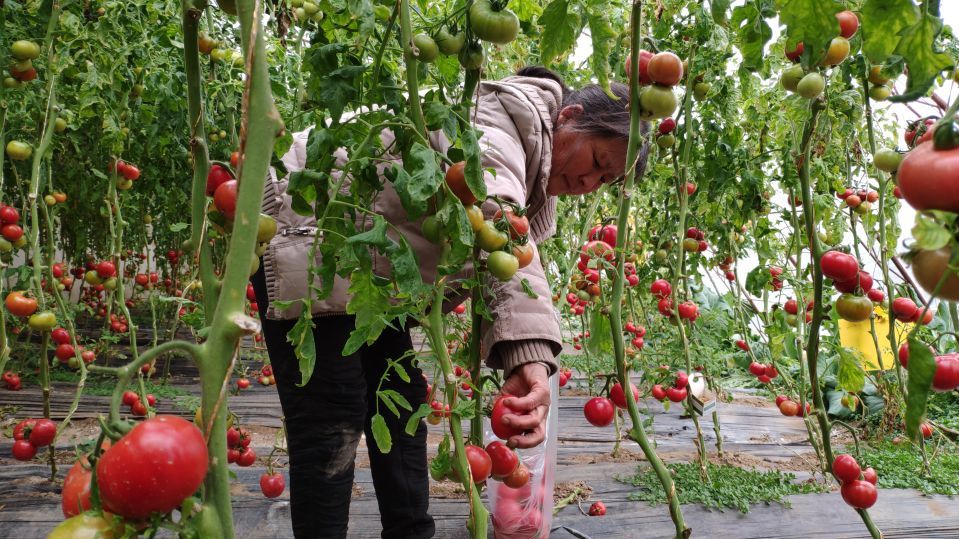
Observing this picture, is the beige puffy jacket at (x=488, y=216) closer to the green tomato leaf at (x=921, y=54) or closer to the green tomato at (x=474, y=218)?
the green tomato at (x=474, y=218)

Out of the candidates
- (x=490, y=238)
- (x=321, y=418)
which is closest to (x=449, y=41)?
(x=490, y=238)

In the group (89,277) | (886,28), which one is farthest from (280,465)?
(886,28)

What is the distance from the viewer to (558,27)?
804 millimetres

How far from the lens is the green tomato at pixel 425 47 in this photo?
0.83 meters

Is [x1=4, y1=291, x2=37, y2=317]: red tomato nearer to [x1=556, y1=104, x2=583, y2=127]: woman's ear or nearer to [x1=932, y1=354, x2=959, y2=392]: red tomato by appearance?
[x1=556, y1=104, x2=583, y2=127]: woman's ear

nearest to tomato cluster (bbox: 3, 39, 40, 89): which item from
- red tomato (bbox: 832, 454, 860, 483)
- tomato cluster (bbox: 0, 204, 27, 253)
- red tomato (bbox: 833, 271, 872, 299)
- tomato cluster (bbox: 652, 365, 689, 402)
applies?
tomato cluster (bbox: 0, 204, 27, 253)

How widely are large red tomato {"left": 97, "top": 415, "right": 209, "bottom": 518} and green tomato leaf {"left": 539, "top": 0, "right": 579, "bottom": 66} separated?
1.98 ft

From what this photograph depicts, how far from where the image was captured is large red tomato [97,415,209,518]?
42cm

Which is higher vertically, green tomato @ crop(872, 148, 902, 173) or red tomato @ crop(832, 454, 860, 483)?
green tomato @ crop(872, 148, 902, 173)

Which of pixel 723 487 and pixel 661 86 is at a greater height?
pixel 661 86

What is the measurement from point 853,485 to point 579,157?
3.00ft

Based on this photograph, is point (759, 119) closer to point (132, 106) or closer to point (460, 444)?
point (460, 444)

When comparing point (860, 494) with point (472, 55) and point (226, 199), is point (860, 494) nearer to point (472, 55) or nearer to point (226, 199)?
point (472, 55)

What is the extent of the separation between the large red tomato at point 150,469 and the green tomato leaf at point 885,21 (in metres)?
0.58
